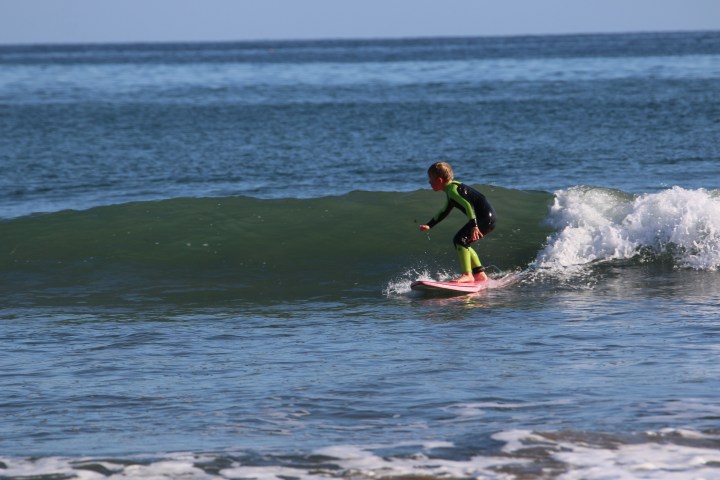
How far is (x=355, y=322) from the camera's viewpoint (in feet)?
36.1

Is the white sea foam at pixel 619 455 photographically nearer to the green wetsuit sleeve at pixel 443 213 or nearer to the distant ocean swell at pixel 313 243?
the green wetsuit sleeve at pixel 443 213

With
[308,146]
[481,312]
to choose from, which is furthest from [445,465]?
[308,146]

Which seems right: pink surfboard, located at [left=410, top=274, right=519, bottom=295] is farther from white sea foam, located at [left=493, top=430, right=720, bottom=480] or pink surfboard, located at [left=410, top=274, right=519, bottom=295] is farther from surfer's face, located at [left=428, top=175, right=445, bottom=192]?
white sea foam, located at [left=493, top=430, right=720, bottom=480]

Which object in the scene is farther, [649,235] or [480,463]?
[649,235]

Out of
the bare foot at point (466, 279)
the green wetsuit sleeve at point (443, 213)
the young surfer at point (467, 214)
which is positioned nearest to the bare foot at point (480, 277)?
the young surfer at point (467, 214)

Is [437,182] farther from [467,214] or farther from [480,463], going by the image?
[480,463]

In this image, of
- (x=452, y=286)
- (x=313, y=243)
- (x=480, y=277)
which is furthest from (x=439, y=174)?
(x=313, y=243)

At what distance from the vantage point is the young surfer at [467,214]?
12.2 m

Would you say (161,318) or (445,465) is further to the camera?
(161,318)

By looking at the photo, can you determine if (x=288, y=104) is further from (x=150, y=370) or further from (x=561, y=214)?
(x=150, y=370)

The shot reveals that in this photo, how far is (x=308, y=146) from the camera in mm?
33375

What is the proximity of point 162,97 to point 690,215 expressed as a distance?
48875 mm

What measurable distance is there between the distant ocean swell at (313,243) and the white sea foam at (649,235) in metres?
0.02

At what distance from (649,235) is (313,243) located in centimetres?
484
